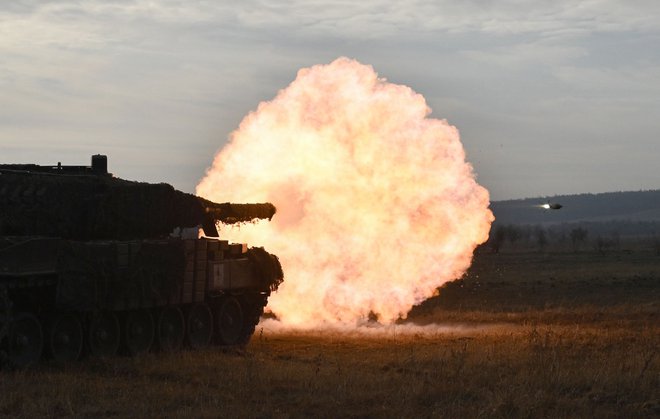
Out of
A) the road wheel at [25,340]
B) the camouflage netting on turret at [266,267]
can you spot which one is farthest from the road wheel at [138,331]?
the camouflage netting on turret at [266,267]

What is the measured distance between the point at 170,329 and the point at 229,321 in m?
2.87

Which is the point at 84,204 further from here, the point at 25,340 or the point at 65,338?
the point at 25,340

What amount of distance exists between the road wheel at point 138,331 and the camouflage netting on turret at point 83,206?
5.83 ft

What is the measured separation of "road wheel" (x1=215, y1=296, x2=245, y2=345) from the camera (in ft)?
94.7

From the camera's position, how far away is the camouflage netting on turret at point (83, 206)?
24375mm

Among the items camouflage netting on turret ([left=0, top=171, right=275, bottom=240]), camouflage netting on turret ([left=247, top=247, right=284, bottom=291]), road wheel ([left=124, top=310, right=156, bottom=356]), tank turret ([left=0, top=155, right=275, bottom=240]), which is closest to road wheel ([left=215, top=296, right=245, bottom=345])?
camouflage netting on turret ([left=247, top=247, right=284, bottom=291])

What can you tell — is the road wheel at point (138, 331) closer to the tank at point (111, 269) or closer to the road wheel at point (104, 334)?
the tank at point (111, 269)

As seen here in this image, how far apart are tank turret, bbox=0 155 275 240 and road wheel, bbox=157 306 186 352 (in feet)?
5.86

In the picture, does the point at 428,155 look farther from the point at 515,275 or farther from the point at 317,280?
the point at 515,275

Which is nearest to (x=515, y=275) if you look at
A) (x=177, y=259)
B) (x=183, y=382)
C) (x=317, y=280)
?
(x=317, y=280)

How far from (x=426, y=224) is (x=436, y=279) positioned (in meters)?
1.49

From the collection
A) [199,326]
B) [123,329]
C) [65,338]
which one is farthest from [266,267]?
[65,338]

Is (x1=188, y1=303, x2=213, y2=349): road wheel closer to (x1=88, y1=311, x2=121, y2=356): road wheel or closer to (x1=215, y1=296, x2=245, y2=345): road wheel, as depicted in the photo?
(x1=215, y1=296, x2=245, y2=345): road wheel

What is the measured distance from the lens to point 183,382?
63.7 feet
